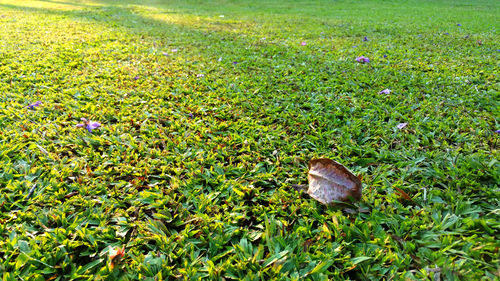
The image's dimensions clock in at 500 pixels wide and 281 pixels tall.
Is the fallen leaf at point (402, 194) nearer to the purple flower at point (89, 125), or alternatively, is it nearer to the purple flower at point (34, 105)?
the purple flower at point (89, 125)

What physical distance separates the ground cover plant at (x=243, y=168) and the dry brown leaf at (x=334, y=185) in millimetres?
49

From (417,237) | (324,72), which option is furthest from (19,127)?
(324,72)

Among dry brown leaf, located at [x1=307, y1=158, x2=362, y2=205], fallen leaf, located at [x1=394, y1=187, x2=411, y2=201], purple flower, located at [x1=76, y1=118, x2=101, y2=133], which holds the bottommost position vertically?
fallen leaf, located at [x1=394, y1=187, x2=411, y2=201]

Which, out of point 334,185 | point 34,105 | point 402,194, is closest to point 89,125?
point 34,105

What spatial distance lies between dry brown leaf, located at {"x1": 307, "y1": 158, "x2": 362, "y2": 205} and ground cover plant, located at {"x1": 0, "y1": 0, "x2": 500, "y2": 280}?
0.16ft

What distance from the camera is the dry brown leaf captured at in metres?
1.18

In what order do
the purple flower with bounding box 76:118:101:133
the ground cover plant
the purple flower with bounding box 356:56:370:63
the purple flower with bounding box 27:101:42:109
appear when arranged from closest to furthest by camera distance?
the ground cover plant
the purple flower with bounding box 76:118:101:133
the purple flower with bounding box 27:101:42:109
the purple flower with bounding box 356:56:370:63

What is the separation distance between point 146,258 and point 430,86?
2.64 m

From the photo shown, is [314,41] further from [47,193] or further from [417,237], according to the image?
[47,193]

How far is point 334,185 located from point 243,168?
20.4 inches

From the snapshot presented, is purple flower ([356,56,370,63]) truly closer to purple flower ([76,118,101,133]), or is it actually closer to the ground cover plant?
the ground cover plant

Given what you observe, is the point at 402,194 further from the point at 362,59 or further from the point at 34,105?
the point at 34,105

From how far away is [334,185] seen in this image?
46.8 inches

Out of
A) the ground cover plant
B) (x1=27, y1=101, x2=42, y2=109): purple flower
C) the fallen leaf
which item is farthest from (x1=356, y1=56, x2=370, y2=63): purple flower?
(x1=27, y1=101, x2=42, y2=109): purple flower
